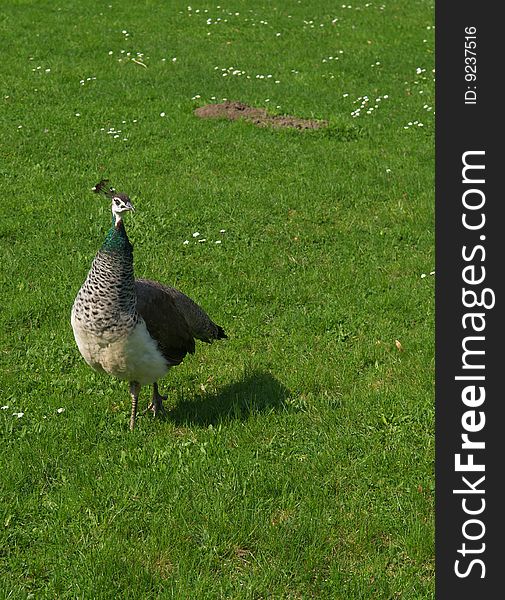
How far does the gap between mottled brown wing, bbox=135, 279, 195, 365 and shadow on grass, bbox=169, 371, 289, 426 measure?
50 cm

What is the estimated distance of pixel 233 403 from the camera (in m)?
7.57

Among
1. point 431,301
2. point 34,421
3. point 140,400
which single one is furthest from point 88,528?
point 431,301

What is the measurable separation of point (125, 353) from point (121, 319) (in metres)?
0.32

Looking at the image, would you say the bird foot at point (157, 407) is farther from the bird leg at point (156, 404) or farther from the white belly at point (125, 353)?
the white belly at point (125, 353)

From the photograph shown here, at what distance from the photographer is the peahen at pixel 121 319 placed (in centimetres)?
680

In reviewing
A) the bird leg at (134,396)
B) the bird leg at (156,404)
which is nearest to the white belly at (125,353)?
the bird leg at (134,396)

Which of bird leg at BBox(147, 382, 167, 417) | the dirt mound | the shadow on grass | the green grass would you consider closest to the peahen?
bird leg at BBox(147, 382, 167, 417)

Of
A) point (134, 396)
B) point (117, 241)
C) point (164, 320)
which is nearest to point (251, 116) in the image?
point (164, 320)

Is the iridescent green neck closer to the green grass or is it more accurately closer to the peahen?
the peahen

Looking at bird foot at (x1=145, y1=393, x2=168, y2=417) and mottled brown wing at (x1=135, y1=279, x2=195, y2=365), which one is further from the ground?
mottled brown wing at (x1=135, y1=279, x2=195, y2=365)

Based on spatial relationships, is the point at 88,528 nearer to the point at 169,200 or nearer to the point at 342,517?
the point at 342,517

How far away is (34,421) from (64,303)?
2408 mm

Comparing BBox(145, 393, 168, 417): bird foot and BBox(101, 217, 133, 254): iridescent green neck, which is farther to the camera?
BBox(145, 393, 168, 417): bird foot

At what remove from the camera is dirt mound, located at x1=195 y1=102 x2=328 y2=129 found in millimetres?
15086
